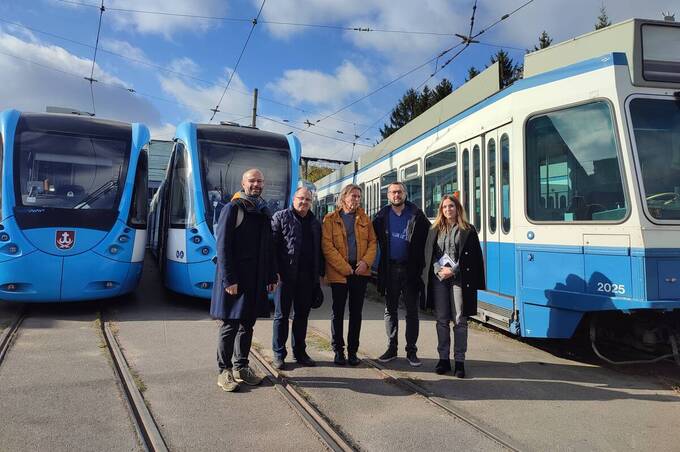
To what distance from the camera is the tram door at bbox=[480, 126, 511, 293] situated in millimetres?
6188

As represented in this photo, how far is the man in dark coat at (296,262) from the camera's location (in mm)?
5031

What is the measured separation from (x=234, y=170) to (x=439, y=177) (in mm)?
3343

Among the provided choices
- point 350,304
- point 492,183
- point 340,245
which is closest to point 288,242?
point 340,245

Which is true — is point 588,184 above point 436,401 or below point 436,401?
above

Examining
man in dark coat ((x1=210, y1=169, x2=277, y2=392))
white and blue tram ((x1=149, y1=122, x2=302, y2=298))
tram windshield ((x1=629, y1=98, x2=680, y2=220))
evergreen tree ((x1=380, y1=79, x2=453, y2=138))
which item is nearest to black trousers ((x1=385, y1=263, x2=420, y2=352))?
man in dark coat ((x1=210, y1=169, x2=277, y2=392))

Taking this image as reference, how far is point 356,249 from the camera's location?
5289 millimetres

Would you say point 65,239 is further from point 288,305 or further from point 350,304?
point 350,304

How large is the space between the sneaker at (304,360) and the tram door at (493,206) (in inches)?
97.0

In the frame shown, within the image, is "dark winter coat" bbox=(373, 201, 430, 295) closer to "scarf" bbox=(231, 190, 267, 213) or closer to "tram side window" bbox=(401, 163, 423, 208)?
"scarf" bbox=(231, 190, 267, 213)

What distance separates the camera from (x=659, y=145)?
16.4 feet

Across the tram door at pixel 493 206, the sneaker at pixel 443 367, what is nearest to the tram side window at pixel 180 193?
the tram door at pixel 493 206

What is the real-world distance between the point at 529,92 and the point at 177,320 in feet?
18.4

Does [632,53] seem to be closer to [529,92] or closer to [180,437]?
[529,92]

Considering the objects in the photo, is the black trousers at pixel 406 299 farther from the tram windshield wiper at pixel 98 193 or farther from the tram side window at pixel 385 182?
the tram side window at pixel 385 182
